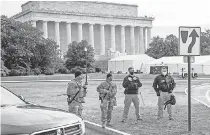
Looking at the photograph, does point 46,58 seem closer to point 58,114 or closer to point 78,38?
point 78,38

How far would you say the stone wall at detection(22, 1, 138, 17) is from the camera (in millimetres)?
94625

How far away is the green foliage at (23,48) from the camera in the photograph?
50906 millimetres

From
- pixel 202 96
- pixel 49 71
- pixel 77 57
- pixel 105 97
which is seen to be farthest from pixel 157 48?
pixel 105 97

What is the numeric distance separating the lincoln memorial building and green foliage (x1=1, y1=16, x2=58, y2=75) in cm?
3271

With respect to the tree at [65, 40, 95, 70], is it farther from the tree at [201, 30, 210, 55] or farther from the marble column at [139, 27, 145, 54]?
the marble column at [139, 27, 145, 54]

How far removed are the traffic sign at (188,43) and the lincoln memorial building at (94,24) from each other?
78761 mm

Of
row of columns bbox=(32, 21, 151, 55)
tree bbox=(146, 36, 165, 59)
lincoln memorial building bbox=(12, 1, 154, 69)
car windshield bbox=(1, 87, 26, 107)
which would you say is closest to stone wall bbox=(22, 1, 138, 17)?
lincoln memorial building bbox=(12, 1, 154, 69)

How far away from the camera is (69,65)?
65312 mm

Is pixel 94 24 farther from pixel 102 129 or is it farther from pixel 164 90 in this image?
pixel 102 129

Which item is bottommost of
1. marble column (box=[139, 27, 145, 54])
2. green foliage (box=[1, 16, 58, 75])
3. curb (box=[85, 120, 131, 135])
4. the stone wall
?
curb (box=[85, 120, 131, 135])

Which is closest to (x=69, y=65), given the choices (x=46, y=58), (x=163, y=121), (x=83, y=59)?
(x=83, y=59)

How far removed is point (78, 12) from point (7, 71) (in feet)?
Answer: 168

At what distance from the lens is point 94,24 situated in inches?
4016

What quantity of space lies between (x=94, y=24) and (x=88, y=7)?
5247 mm
